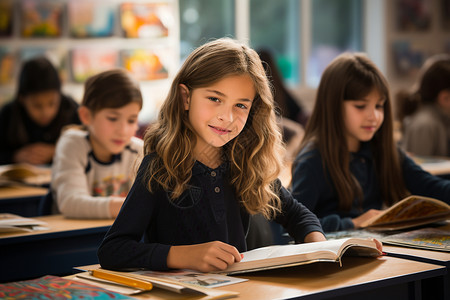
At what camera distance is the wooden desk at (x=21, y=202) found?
2.79 m

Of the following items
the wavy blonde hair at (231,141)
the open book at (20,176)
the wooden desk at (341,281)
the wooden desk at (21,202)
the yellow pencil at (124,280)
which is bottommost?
the wooden desk at (21,202)

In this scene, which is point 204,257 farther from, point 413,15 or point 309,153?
point 413,15

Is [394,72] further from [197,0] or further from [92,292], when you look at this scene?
[92,292]

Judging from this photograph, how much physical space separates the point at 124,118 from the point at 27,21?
10.8 ft

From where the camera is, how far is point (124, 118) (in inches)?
96.6

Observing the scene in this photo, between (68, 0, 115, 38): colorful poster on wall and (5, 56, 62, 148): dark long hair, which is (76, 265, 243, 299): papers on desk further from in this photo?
(68, 0, 115, 38): colorful poster on wall

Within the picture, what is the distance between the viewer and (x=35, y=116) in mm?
3859

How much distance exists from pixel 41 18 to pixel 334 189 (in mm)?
3883

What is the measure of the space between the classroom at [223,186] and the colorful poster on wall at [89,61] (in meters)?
1.72

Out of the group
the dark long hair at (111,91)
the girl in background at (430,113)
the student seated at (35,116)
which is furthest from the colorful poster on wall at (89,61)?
the dark long hair at (111,91)

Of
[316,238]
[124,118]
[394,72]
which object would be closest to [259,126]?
[316,238]

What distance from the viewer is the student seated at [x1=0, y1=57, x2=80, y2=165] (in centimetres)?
372

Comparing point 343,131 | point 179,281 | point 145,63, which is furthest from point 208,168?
point 145,63

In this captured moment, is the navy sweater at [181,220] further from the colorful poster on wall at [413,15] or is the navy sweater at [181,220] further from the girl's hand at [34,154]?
the colorful poster on wall at [413,15]
